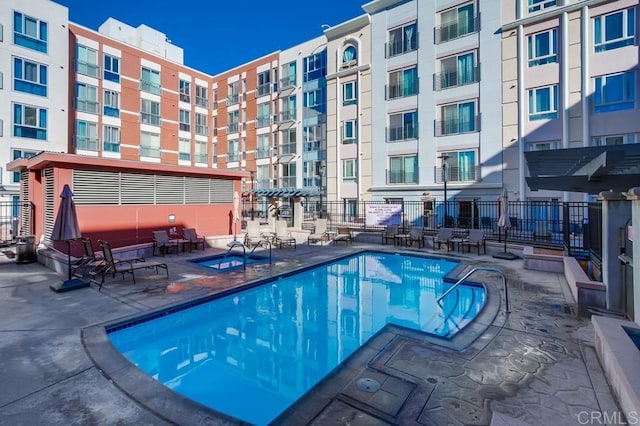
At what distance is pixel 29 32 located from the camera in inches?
874

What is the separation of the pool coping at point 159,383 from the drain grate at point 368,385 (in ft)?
1.27

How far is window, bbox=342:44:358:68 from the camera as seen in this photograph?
85.9ft

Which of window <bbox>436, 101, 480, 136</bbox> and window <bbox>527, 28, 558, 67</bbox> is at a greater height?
window <bbox>527, 28, 558, 67</bbox>

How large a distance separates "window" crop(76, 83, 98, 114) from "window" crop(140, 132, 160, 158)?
4.34 meters

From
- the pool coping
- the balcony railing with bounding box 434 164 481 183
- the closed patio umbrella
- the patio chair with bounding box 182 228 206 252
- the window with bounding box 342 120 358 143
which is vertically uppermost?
the window with bounding box 342 120 358 143

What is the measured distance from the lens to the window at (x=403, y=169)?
23183mm

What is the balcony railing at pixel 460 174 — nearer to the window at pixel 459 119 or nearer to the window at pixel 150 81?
the window at pixel 459 119

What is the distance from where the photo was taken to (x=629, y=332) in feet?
13.6

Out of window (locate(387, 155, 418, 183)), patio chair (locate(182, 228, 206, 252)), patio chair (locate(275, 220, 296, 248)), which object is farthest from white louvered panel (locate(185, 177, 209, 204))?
window (locate(387, 155, 418, 183))

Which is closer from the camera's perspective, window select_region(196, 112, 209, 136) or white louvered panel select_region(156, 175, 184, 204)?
white louvered panel select_region(156, 175, 184, 204)

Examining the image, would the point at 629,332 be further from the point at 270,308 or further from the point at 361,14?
the point at 361,14

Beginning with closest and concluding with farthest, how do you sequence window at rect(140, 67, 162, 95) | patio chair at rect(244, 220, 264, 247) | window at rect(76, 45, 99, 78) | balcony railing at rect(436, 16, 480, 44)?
patio chair at rect(244, 220, 264, 247) < balcony railing at rect(436, 16, 480, 44) < window at rect(76, 45, 99, 78) < window at rect(140, 67, 162, 95)

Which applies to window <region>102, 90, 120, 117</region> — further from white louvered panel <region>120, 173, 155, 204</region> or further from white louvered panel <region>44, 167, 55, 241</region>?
white louvered panel <region>120, 173, 155, 204</region>

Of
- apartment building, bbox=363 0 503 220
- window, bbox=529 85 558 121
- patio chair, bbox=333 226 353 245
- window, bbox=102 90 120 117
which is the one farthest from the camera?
window, bbox=102 90 120 117
